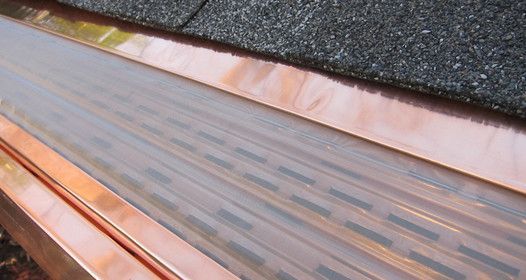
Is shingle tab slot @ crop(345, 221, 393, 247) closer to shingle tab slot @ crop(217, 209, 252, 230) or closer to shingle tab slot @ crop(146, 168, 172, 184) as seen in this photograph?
shingle tab slot @ crop(217, 209, 252, 230)

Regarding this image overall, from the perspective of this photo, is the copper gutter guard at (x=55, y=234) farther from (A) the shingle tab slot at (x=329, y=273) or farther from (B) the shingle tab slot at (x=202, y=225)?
(A) the shingle tab slot at (x=329, y=273)

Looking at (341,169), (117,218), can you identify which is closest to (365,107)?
(341,169)

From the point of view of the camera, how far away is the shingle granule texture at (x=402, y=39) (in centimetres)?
77

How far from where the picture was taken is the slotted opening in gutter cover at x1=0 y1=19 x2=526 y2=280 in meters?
0.69

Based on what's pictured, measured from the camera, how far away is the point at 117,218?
88 cm

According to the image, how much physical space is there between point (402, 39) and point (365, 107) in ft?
0.48

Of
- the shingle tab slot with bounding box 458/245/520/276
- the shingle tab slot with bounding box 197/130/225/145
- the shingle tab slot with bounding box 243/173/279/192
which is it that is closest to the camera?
the shingle tab slot with bounding box 458/245/520/276

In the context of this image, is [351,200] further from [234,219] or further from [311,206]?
[234,219]

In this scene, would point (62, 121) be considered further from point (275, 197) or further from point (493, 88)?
point (493, 88)

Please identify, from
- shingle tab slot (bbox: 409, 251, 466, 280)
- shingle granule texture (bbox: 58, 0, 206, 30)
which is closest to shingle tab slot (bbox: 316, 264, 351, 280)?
shingle tab slot (bbox: 409, 251, 466, 280)

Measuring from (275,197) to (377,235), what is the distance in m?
0.19

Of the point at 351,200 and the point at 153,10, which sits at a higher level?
the point at 153,10

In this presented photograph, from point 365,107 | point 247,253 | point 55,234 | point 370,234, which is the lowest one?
point 55,234

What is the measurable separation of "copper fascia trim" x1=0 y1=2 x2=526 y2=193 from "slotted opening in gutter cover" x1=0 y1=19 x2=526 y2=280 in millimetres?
24
